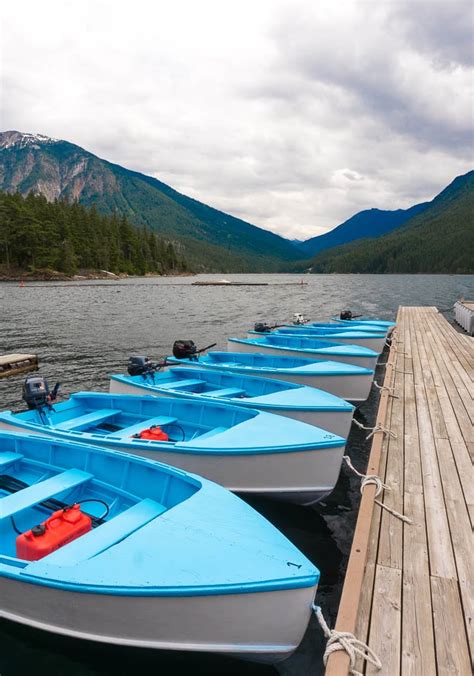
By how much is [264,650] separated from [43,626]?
2480mm

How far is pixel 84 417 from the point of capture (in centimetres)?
946

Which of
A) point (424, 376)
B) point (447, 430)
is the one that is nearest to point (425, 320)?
point (424, 376)

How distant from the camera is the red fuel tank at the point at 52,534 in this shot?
4727mm

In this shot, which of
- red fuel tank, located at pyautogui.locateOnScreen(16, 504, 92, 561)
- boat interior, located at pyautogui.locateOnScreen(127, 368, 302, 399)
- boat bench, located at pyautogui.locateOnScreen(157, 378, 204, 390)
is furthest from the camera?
boat bench, located at pyautogui.locateOnScreen(157, 378, 204, 390)

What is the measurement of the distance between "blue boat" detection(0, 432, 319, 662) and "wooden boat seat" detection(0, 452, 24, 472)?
1888 millimetres

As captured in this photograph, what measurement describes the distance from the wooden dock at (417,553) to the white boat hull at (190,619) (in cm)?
60

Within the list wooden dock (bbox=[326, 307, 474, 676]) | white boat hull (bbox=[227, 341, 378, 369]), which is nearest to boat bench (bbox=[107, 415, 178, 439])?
wooden dock (bbox=[326, 307, 474, 676])

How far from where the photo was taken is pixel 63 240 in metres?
103

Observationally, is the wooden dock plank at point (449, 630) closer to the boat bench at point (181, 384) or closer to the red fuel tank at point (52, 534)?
the red fuel tank at point (52, 534)

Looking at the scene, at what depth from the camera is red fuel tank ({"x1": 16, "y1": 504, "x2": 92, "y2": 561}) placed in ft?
15.5

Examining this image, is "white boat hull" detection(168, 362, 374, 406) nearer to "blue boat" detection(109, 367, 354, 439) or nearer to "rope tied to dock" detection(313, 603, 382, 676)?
"blue boat" detection(109, 367, 354, 439)

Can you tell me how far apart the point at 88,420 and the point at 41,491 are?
3.41m

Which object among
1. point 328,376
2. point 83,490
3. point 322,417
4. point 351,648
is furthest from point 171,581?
point 328,376

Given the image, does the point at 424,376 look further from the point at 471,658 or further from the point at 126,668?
the point at 126,668
